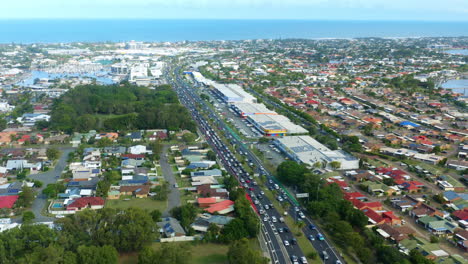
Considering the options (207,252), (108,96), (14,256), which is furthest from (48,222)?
(108,96)

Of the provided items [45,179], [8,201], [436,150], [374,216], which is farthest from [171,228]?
[436,150]

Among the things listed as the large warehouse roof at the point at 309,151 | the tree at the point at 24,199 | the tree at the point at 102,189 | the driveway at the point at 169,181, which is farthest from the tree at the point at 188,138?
the tree at the point at 24,199

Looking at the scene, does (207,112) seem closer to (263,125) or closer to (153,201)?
(263,125)

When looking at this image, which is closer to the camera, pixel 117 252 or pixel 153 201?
pixel 117 252

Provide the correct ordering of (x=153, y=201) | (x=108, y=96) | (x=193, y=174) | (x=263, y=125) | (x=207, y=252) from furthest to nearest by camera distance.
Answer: (x=108, y=96) < (x=263, y=125) < (x=193, y=174) < (x=153, y=201) < (x=207, y=252)

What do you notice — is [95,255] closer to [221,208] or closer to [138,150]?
A: [221,208]

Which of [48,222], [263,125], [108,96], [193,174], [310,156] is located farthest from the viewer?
[108,96]
